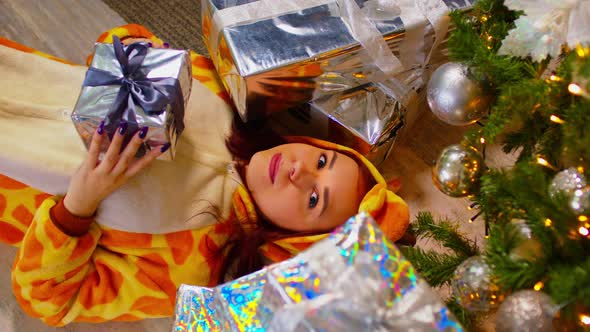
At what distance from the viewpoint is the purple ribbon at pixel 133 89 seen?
81cm

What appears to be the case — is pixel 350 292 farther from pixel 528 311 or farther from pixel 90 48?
pixel 90 48

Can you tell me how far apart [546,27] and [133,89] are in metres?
0.64

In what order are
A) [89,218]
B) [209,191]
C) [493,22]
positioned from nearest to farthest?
1. [493,22]
2. [89,218]
3. [209,191]

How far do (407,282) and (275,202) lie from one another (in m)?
0.48

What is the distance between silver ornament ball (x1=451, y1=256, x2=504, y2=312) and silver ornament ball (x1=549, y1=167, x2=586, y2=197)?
12cm

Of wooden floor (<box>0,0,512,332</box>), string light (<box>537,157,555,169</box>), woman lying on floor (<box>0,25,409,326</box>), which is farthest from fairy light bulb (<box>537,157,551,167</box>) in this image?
wooden floor (<box>0,0,512,332</box>)

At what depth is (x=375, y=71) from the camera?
1.07 meters

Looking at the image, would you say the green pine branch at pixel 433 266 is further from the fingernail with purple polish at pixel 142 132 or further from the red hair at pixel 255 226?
the fingernail with purple polish at pixel 142 132

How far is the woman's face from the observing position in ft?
3.11

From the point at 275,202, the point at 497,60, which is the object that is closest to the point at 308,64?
the point at 275,202

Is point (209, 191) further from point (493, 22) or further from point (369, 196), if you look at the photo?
point (493, 22)

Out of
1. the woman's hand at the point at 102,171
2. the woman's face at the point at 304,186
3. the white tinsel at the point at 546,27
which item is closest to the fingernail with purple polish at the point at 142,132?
the woman's hand at the point at 102,171

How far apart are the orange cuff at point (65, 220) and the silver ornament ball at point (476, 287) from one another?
0.67 m

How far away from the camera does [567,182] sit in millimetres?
536
